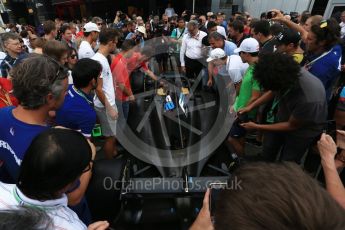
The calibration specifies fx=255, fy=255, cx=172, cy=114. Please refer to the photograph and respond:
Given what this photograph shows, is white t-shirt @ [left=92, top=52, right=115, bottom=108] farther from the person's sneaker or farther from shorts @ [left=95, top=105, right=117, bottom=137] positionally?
the person's sneaker

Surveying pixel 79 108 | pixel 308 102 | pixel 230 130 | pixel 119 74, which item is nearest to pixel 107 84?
pixel 119 74

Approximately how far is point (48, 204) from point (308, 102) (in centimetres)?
198

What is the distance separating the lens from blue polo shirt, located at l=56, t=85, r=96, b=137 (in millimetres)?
2148

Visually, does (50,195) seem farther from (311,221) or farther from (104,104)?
(104,104)

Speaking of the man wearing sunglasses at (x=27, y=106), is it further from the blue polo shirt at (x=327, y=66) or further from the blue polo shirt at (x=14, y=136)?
the blue polo shirt at (x=327, y=66)

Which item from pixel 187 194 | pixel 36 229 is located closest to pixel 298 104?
pixel 187 194

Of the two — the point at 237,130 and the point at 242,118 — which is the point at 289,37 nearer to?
the point at 242,118

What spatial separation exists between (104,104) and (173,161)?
1.25m

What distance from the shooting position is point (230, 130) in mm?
3164

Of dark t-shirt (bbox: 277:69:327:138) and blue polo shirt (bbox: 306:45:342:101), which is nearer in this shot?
dark t-shirt (bbox: 277:69:327:138)

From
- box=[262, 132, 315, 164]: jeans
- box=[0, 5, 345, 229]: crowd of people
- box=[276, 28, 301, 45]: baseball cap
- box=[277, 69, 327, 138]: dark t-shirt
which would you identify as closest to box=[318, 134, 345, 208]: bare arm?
box=[0, 5, 345, 229]: crowd of people

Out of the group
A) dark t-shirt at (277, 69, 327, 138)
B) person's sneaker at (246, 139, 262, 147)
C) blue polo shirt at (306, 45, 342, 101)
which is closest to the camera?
dark t-shirt at (277, 69, 327, 138)

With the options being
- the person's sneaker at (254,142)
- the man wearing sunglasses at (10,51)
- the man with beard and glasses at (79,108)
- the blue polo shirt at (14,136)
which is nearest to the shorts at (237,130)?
the person's sneaker at (254,142)

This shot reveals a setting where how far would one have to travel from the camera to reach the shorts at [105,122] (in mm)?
3303
